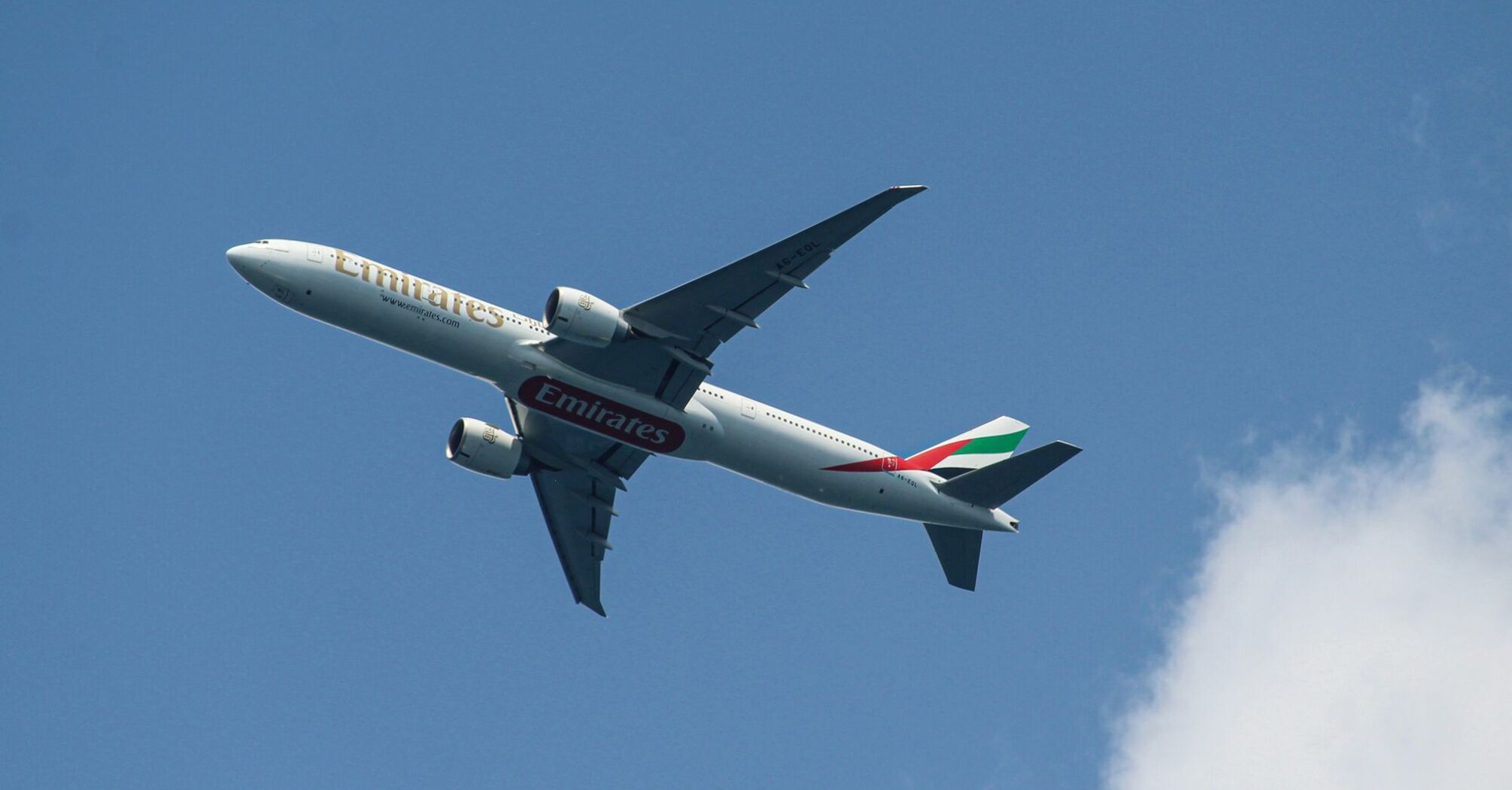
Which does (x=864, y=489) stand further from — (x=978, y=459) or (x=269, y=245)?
(x=269, y=245)

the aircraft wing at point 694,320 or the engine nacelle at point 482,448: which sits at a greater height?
the aircraft wing at point 694,320

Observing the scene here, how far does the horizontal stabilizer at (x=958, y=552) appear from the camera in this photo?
53.8 m

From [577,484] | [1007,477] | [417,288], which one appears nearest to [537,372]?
[417,288]

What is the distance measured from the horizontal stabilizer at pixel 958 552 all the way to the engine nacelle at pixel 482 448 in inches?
619

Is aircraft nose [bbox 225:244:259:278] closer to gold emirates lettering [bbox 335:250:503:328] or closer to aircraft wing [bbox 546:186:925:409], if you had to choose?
gold emirates lettering [bbox 335:250:503:328]

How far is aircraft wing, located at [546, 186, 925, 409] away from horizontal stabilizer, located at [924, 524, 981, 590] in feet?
40.5

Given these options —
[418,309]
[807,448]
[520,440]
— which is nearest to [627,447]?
[520,440]

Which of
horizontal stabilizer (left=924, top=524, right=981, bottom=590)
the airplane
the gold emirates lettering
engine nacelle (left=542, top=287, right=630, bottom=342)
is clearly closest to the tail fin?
the airplane

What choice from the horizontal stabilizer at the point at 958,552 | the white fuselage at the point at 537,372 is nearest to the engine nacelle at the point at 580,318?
the white fuselage at the point at 537,372

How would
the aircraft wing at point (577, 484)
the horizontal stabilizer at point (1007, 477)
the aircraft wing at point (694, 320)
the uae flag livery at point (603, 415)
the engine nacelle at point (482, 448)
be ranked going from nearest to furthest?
the aircraft wing at point (694, 320), the uae flag livery at point (603, 415), the horizontal stabilizer at point (1007, 477), the engine nacelle at point (482, 448), the aircraft wing at point (577, 484)

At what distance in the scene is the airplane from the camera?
4428 centimetres

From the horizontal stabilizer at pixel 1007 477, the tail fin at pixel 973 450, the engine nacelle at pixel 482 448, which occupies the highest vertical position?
the tail fin at pixel 973 450

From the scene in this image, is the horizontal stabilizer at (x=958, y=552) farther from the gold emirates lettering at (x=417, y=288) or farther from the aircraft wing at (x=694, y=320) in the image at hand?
the gold emirates lettering at (x=417, y=288)

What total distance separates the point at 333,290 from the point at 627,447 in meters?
13.5
